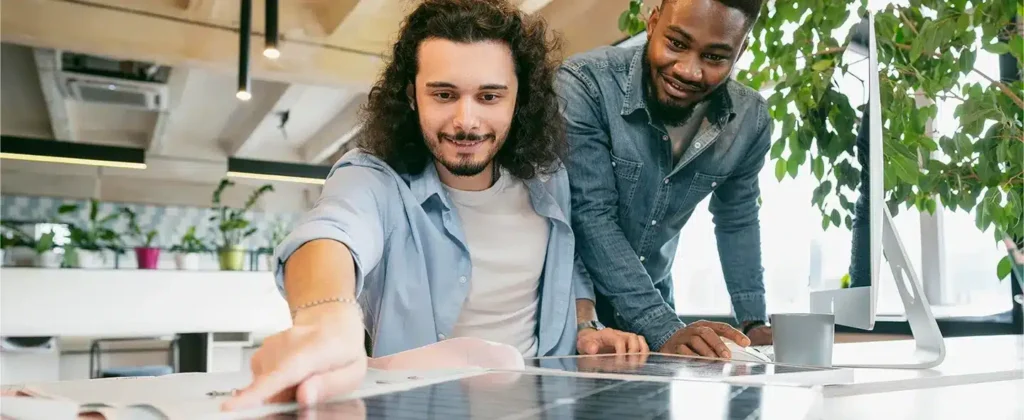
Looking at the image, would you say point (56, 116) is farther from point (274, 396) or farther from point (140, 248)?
point (274, 396)

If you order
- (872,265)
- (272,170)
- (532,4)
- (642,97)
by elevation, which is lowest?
(872,265)

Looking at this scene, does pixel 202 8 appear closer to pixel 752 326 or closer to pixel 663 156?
pixel 663 156

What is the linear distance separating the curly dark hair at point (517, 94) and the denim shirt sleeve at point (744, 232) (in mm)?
433

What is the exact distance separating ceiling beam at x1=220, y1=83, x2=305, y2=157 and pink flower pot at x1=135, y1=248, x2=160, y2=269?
5.65ft

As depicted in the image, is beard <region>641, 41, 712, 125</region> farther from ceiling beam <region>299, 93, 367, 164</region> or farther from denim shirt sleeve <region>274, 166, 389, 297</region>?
ceiling beam <region>299, 93, 367, 164</region>

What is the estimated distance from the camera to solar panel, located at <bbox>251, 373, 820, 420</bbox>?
1.52ft

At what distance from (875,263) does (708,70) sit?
0.53m

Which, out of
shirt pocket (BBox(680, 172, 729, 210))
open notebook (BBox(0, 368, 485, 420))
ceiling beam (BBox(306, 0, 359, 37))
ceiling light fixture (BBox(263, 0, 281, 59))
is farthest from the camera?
ceiling beam (BBox(306, 0, 359, 37))

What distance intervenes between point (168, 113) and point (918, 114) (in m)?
6.75

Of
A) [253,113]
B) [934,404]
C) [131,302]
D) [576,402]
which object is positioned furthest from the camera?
[253,113]

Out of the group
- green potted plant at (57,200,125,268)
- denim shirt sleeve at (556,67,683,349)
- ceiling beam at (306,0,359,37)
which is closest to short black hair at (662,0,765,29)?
denim shirt sleeve at (556,67,683,349)

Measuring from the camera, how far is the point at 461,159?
125 centimetres

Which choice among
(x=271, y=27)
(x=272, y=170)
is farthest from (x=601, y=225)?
(x=272, y=170)

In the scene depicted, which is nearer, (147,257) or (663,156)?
(663,156)
